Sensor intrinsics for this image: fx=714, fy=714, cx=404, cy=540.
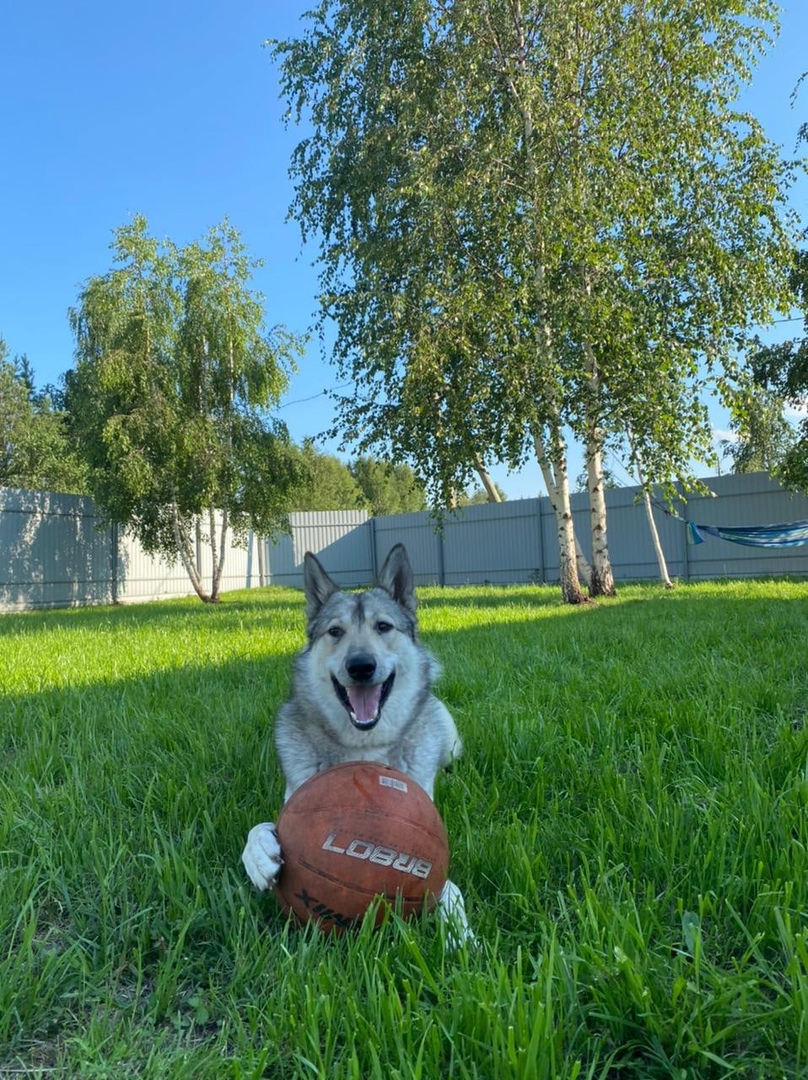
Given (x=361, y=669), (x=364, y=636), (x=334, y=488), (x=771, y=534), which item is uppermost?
(x=334, y=488)

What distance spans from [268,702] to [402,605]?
137cm

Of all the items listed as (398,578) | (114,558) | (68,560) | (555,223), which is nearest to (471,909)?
(398,578)

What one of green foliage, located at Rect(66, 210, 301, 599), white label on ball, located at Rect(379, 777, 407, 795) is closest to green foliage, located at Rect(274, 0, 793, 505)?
green foliage, located at Rect(66, 210, 301, 599)

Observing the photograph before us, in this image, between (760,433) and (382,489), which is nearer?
(760,433)

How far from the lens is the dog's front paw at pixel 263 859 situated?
6.77ft

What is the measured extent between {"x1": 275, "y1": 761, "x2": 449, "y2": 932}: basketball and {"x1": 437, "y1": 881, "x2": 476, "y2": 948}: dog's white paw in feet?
0.11

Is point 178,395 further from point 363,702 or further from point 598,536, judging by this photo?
point 363,702

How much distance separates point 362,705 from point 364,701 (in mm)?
17

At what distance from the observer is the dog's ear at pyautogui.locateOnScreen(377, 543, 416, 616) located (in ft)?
11.9

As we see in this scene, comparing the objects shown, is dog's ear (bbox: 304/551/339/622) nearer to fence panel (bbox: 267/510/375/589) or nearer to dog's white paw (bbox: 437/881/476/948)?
dog's white paw (bbox: 437/881/476/948)

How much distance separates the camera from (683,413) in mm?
11852

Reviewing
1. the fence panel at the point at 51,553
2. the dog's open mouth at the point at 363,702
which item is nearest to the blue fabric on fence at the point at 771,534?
the dog's open mouth at the point at 363,702

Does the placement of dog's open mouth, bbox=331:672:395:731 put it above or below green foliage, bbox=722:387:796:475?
below

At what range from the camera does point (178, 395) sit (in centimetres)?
1873
